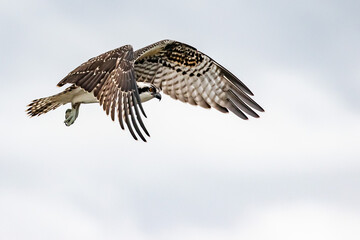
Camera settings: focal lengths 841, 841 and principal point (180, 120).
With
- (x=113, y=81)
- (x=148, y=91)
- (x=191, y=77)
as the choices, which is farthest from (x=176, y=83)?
(x=113, y=81)

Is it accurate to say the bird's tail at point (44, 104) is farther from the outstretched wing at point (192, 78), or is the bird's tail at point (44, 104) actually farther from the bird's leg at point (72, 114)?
the outstretched wing at point (192, 78)

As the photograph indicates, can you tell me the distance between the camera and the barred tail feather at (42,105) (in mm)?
18156

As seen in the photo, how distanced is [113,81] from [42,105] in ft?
11.2

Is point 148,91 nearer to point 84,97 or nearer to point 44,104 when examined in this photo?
point 84,97

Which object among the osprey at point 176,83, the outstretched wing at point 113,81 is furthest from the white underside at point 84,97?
the outstretched wing at point 113,81

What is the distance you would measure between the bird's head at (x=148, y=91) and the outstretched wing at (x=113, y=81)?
1337mm

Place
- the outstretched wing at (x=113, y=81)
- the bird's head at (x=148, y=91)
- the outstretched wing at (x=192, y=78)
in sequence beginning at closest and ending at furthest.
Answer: the outstretched wing at (x=113, y=81) < the bird's head at (x=148, y=91) < the outstretched wing at (x=192, y=78)

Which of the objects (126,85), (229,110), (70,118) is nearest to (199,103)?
(229,110)

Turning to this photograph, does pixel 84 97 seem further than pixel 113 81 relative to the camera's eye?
Yes

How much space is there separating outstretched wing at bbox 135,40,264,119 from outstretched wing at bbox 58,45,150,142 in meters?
2.09

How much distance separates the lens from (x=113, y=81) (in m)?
15.3

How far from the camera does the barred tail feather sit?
59.6 feet

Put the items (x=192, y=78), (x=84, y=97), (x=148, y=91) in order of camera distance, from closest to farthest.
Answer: (x=148, y=91)
(x=84, y=97)
(x=192, y=78)

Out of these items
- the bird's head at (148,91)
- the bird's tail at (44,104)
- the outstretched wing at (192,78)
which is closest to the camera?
the bird's head at (148,91)
